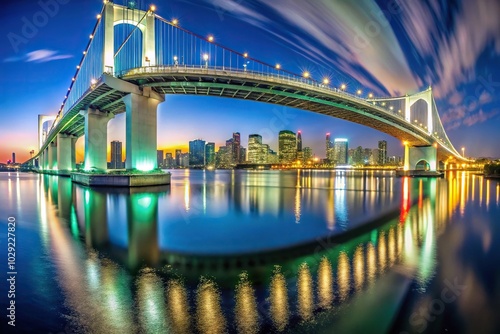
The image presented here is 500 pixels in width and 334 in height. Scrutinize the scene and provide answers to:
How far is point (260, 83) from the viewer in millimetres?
30500

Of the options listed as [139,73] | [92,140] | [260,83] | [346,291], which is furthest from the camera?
[92,140]

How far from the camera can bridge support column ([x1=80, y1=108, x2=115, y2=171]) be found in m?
35.5

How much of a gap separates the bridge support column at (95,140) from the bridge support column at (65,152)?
104 ft

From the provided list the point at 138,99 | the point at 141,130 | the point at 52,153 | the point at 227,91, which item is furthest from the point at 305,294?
the point at 52,153

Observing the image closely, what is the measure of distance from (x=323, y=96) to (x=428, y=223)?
88.6 ft

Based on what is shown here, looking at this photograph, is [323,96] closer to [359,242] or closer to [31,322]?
[359,242]

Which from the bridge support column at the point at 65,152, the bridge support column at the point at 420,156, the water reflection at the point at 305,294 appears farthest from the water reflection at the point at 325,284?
the bridge support column at the point at 65,152

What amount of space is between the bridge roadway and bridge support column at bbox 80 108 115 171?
1076mm

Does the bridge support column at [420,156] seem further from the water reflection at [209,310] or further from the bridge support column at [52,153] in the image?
the bridge support column at [52,153]

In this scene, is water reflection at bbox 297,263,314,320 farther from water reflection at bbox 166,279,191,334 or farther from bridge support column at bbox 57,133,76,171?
bridge support column at bbox 57,133,76,171

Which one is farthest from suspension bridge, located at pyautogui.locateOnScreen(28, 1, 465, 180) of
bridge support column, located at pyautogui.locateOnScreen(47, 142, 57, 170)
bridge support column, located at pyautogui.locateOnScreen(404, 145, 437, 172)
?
bridge support column, located at pyautogui.locateOnScreen(47, 142, 57, 170)

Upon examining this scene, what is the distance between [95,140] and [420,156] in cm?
5914

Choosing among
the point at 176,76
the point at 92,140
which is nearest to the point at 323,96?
the point at 176,76

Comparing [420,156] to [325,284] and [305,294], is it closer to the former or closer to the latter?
[325,284]
